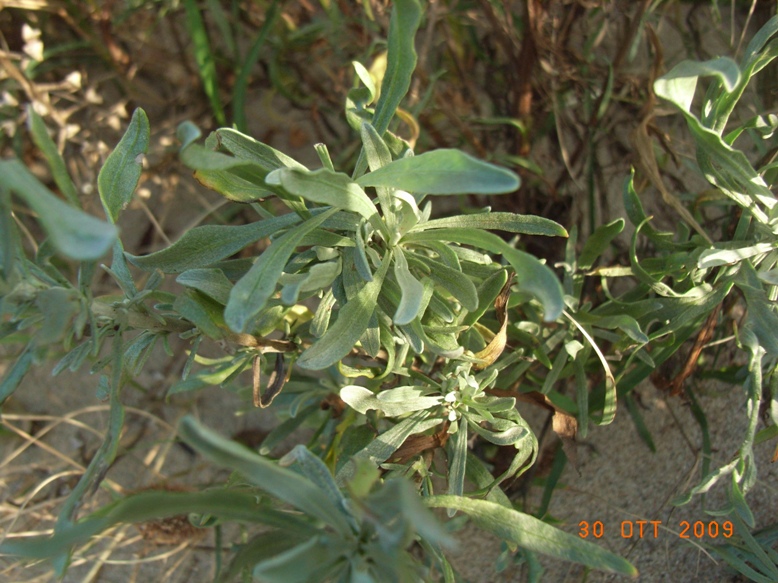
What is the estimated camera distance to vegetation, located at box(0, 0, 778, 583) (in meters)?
0.66

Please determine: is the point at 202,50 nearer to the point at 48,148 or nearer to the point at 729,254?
the point at 48,148

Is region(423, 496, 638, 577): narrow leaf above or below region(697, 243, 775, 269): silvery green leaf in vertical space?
below

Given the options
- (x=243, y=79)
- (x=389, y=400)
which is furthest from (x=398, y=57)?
(x=243, y=79)

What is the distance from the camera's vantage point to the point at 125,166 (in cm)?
85

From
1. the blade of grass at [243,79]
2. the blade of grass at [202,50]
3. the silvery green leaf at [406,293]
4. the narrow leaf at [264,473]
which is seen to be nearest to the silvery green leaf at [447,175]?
the silvery green leaf at [406,293]

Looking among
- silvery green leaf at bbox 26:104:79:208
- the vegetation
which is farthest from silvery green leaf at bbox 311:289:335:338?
silvery green leaf at bbox 26:104:79:208

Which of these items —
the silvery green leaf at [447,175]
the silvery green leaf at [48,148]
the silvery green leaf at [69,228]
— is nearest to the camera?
the silvery green leaf at [69,228]

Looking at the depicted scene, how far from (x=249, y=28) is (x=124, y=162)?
105cm

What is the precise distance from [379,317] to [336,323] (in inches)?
5.3

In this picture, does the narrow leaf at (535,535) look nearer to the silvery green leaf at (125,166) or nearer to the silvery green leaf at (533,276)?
the silvery green leaf at (533,276)

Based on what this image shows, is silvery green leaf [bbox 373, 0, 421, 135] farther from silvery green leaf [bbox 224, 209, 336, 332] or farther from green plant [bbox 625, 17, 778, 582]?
green plant [bbox 625, 17, 778, 582]

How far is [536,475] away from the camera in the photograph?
129 centimetres

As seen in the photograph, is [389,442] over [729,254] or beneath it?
beneath

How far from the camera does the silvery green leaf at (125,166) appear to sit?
0.84 metres
